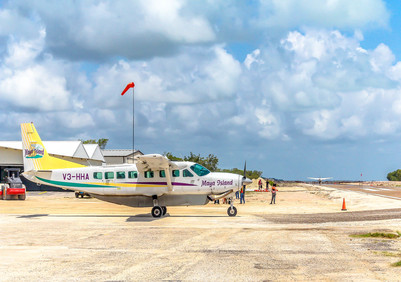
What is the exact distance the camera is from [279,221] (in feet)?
78.0

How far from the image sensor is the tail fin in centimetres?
2798

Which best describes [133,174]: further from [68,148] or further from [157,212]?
[68,148]

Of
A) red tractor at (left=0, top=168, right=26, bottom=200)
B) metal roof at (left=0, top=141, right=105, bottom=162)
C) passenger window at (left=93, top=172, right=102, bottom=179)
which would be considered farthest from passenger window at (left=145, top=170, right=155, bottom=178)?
metal roof at (left=0, top=141, right=105, bottom=162)

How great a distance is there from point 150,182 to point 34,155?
7.32m

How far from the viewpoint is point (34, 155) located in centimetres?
2808

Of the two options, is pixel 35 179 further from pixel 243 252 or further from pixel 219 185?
pixel 243 252

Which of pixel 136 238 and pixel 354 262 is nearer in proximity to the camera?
pixel 354 262

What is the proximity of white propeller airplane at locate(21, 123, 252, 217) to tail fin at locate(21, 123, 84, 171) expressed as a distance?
2.9 inches

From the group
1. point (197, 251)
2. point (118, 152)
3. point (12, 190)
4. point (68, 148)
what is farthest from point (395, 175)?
point (197, 251)

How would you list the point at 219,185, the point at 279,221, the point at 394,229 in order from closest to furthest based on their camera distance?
the point at 394,229
the point at 279,221
the point at 219,185

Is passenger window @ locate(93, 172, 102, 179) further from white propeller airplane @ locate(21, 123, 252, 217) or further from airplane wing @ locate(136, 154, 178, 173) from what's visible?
airplane wing @ locate(136, 154, 178, 173)

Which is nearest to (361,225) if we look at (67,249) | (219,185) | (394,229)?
(394,229)

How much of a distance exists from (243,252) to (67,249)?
533 cm

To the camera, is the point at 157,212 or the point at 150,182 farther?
the point at 150,182
